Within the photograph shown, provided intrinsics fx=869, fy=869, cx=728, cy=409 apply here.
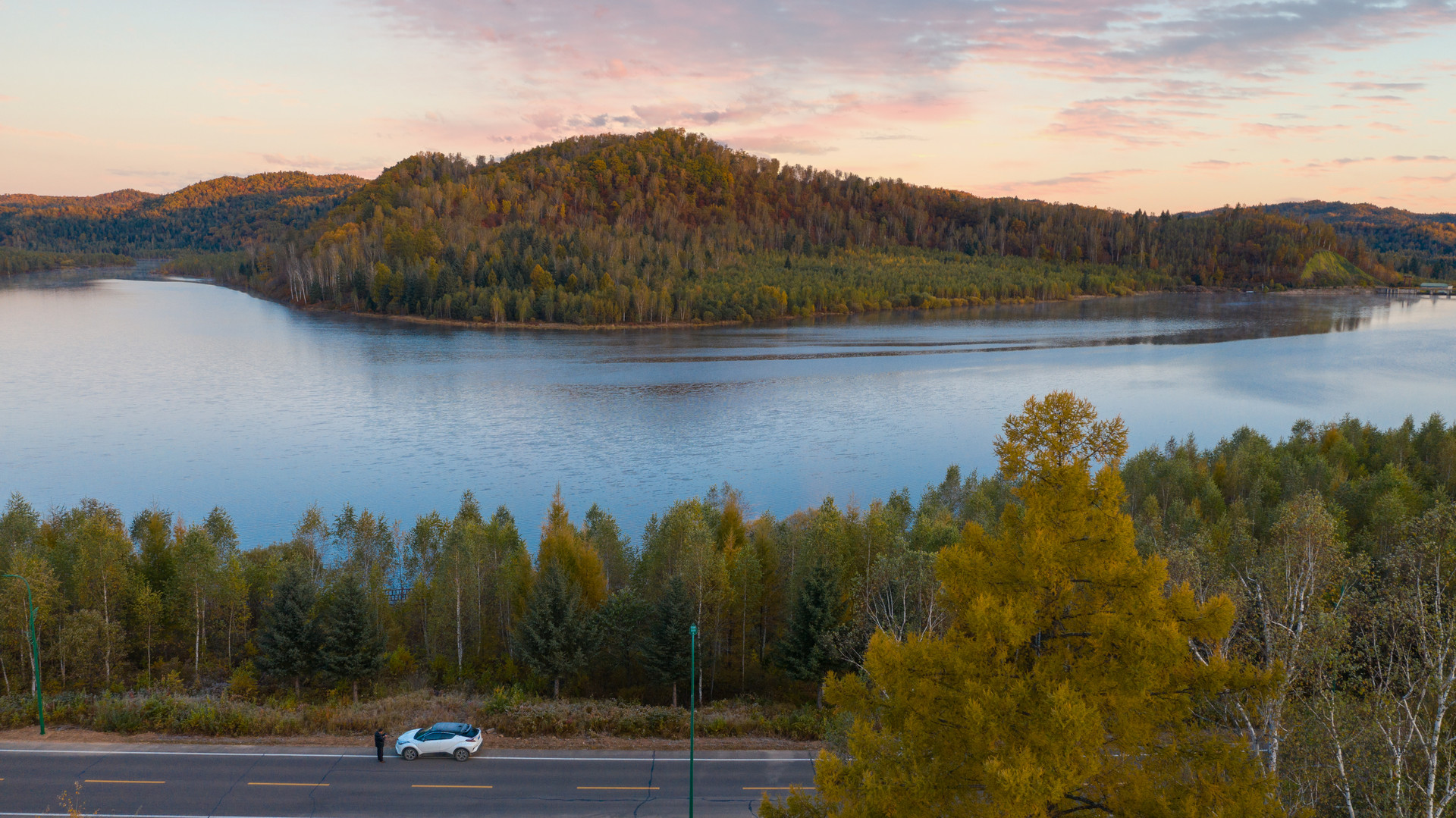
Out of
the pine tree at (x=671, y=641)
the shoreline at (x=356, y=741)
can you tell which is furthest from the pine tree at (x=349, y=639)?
the pine tree at (x=671, y=641)

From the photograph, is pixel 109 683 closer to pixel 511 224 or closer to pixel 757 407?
pixel 757 407

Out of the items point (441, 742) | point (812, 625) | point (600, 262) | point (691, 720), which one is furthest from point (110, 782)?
point (600, 262)

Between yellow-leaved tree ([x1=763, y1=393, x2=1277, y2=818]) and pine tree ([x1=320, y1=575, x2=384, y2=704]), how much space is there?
17.6 meters

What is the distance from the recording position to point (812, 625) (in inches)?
877

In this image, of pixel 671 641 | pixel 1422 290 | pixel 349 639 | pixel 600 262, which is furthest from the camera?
pixel 1422 290

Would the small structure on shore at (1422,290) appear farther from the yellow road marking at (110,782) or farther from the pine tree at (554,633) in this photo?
the yellow road marking at (110,782)

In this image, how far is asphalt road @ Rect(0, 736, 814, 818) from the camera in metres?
15.6

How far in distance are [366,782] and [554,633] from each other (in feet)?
22.4

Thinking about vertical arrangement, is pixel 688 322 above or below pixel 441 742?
above

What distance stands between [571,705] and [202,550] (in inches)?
506

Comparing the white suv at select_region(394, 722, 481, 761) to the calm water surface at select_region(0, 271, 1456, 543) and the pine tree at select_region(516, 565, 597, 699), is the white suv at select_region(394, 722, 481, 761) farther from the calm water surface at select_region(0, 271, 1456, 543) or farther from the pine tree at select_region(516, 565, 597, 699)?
the calm water surface at select_region(0, 271, 1456, 543)

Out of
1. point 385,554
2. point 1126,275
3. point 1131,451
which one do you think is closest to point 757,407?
point 1131,451

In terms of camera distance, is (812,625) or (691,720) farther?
(812,625)

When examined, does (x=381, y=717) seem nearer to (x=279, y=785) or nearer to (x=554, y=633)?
(x=279, y=785)
